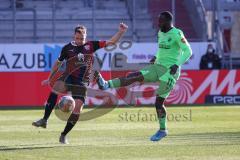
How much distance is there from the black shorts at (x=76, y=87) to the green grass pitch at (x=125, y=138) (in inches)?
34.9

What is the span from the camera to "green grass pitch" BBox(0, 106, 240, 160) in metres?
11.4

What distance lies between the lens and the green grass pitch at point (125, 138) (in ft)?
37.4

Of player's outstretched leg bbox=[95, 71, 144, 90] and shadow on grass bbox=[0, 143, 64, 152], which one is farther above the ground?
player's outstretched leg bbox=[95, 71, 144, 90]

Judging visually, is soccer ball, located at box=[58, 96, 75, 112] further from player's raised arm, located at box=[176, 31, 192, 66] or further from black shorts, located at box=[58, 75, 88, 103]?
player's raised arm, located at box=[176, 31, 192, 66]

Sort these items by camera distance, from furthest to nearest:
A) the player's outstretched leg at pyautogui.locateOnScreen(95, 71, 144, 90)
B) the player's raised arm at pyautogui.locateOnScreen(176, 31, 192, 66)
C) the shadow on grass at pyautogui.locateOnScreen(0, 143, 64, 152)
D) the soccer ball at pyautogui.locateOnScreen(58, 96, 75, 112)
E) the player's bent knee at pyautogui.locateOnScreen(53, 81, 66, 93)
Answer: the player's bent knee at pyautogui.locateOnScreen(53, 81, 66, 93), the player's outstretched leg at pyautogui.locateOnScreen(95, 71, 144, 90), the player's raised arm at pyautogui.locateOnScreen(176, 31, 192, 66), the soccer ball at pyautogui.locateOnScreen(58, 96, 75, 112), the shadow on grass at pyautogui.locateOnScreen(0, 143, 64, 152)

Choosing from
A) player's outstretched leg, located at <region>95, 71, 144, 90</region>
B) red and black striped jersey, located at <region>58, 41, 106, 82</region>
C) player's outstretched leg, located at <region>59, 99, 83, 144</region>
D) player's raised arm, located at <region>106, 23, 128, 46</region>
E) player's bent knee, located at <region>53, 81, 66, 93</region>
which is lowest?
player's outstretched leg, located at <region>59, 99, 83, 144</region>

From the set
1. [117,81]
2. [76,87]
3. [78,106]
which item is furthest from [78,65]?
[117,81]

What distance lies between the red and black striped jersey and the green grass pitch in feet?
4.26

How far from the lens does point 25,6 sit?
32.4 m

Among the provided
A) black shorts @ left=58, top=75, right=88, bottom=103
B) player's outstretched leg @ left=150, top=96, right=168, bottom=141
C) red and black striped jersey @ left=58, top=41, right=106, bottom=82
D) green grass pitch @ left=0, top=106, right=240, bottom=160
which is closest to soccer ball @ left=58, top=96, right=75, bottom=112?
black shorts @ left=58, top=75, right=88, bottom=103

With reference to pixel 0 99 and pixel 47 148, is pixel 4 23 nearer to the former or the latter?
pixel 0 99

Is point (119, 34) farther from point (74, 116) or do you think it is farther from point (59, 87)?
point (59, 87)

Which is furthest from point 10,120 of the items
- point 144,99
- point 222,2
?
point 222,2

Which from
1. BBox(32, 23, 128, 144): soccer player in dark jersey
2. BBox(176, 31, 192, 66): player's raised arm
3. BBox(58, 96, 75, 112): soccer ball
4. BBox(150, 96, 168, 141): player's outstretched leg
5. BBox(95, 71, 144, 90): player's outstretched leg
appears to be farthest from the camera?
BBox(95, 71, 144, 90): player's outstretched leg
